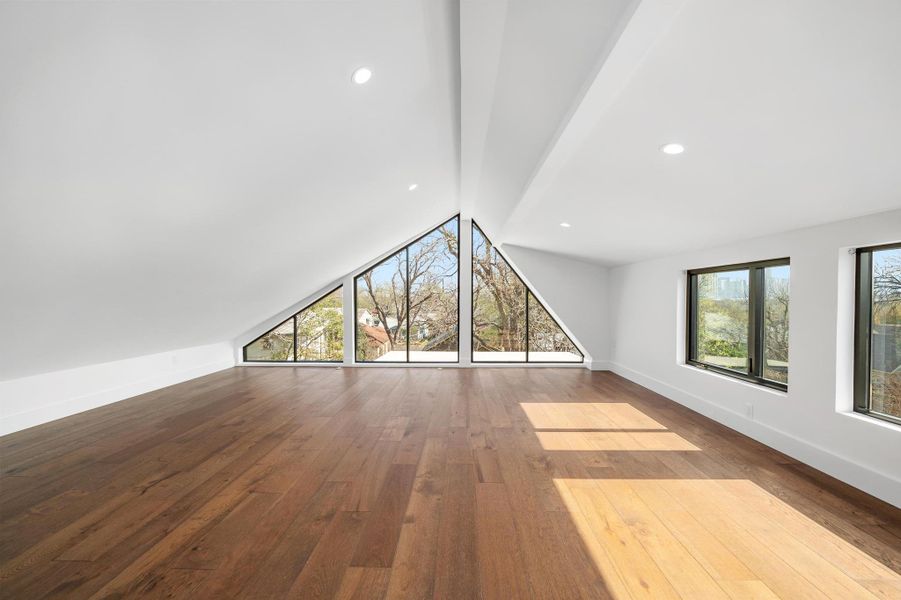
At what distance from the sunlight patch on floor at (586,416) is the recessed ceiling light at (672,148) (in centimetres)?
262

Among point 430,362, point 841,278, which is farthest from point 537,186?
point 430,362

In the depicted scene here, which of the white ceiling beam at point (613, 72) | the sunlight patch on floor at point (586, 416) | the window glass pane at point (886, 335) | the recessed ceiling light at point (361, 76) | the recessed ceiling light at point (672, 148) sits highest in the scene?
the recessed ceiling light at point (361, 76)

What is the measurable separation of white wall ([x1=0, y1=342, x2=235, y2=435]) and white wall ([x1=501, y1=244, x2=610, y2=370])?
5.57m

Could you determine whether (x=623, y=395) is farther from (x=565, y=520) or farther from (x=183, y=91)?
(x=183, y=91)

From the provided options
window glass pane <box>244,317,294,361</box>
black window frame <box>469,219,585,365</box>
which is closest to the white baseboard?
black window frame <box>469,219,585,365</box>

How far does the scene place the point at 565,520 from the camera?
2.39m

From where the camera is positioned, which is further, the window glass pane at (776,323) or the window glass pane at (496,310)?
the window glass pane at (496,310)

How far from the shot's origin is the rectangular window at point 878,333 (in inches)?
109

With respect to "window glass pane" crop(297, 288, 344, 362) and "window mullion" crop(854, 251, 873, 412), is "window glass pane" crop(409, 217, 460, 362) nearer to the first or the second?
"window glass pane" crop(297, 288, 344, 362)

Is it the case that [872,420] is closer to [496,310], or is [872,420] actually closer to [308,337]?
[496,310]

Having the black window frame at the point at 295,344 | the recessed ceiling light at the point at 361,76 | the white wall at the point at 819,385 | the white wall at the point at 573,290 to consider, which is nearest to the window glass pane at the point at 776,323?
the white wall at the point at 819,385

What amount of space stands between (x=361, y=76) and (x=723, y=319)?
4280mm

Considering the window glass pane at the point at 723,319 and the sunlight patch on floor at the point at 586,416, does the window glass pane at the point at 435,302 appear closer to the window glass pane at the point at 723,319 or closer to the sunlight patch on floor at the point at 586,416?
the sunlight patch on floor at the point at 586,416

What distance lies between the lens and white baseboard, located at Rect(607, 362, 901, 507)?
2.61 m
